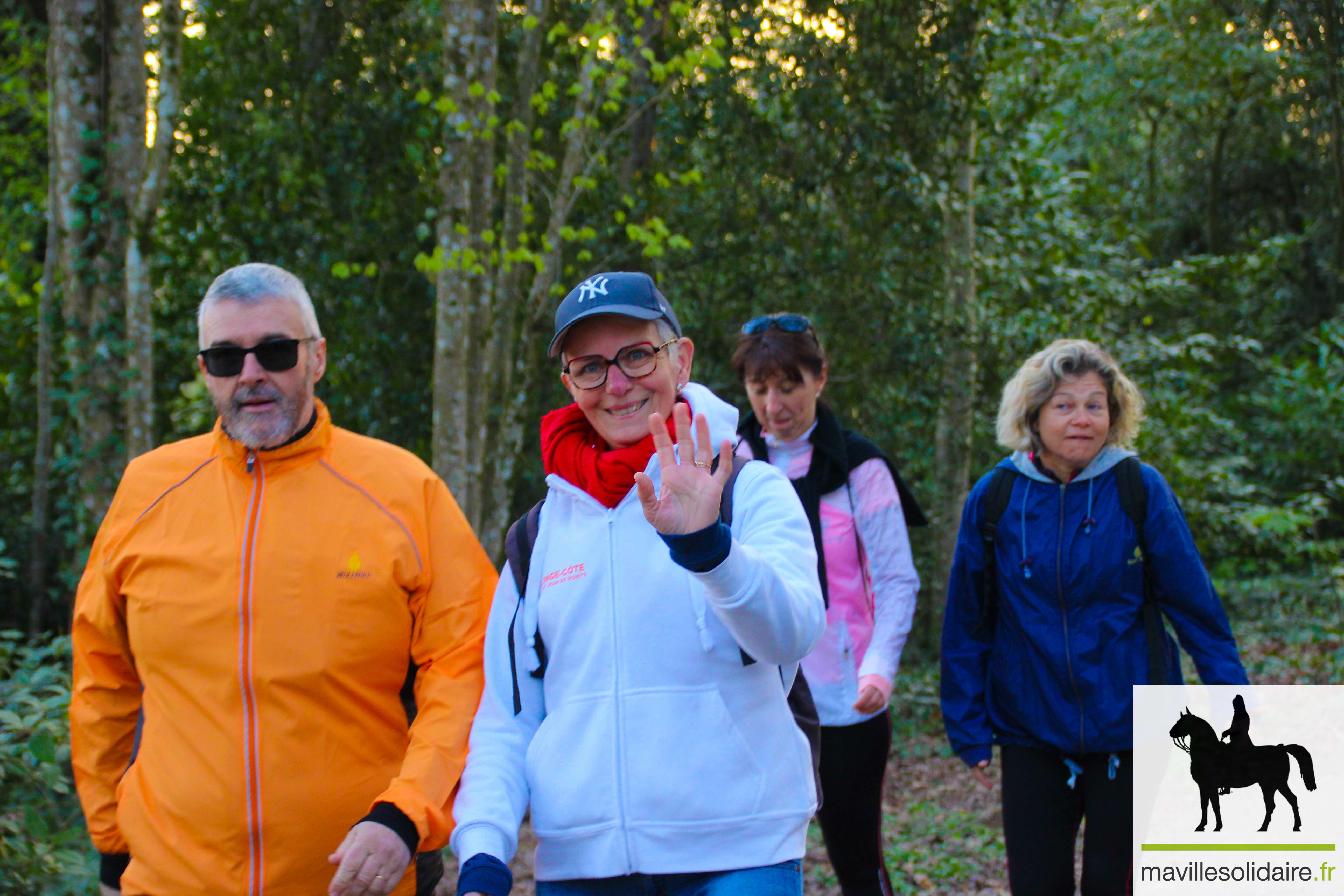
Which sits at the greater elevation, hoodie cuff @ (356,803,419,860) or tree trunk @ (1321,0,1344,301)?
tree trunk @ (1321,0,1344,301)

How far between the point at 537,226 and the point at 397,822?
8167 mm

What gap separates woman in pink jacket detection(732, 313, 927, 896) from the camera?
3.94 meters

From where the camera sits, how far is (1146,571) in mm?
3553

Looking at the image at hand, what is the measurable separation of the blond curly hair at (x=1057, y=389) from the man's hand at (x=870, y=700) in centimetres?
96

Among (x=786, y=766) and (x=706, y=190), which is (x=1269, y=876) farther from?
(x=706, y=190)

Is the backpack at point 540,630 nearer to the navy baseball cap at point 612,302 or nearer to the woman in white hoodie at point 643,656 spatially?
the woman in white hoodie at point 643,656

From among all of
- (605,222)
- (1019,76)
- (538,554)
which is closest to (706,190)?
(605,222)

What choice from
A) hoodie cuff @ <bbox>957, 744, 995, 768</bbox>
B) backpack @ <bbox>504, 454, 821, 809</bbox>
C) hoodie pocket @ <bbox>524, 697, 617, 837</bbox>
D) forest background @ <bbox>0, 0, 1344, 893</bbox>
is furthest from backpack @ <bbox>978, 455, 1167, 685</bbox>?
forest background @ <bbox>0, 0, 1344, 893</bbox>

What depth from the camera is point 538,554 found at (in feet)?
8.12

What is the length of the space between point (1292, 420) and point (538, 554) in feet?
51.8

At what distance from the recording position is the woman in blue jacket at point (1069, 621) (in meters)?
3.47

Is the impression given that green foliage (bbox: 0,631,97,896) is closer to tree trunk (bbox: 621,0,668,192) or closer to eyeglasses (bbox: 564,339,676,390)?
eyeglasses (bbox: 564,339,676,390)

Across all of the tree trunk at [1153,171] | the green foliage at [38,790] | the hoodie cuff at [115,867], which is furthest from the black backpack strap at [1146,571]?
the tree trunk at [1153,171]

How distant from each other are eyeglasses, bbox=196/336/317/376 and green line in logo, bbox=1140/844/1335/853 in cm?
299
